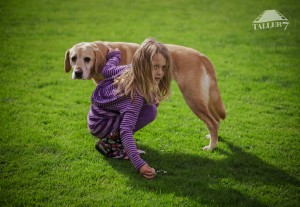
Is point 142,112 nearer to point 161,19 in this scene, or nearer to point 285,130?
point 285,130

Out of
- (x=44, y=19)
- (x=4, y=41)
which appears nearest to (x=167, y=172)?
(x=4, y=41)

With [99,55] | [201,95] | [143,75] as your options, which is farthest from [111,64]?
[201,95]

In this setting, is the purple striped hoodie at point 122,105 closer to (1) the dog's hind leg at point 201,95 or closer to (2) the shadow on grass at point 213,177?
(2) the shadow on grass at point 213,177

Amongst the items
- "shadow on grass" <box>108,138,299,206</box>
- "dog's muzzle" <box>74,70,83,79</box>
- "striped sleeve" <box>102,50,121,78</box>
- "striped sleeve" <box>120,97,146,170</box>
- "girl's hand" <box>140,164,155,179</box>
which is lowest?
"shadow on grass" <box>108,138,299,206</box>

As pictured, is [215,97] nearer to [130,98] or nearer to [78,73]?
[130,98]

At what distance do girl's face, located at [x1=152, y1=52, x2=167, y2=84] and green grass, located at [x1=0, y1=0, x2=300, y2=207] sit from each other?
1.07 meters

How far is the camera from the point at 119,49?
Answer: 4781 millimetres

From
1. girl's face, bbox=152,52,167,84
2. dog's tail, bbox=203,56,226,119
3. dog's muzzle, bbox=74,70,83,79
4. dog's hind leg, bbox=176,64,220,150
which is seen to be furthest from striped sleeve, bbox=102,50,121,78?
dog's tail, bbox=203,56,226,119

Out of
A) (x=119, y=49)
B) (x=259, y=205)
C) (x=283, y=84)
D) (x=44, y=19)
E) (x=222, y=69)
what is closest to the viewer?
(x=259, y=205)

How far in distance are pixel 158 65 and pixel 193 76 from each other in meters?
0.84

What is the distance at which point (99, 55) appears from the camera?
4449 millimetres

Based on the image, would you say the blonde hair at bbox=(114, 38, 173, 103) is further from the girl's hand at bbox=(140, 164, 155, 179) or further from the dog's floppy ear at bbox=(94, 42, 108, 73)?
the dog's floppy ear at bbox=(94, 42, 108, 73)

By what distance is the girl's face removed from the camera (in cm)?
359

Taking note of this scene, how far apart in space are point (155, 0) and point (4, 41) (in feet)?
24.6
